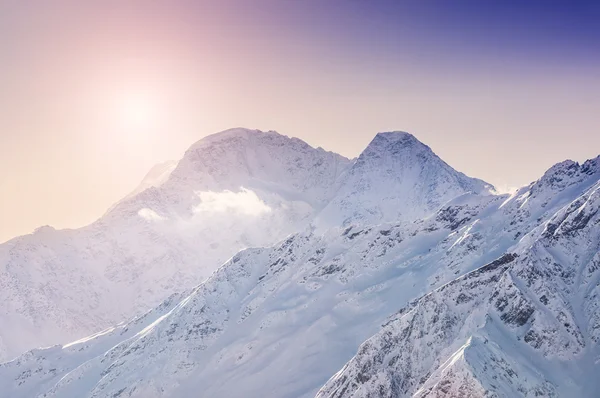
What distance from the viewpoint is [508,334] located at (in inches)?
4685

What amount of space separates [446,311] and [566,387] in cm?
2687

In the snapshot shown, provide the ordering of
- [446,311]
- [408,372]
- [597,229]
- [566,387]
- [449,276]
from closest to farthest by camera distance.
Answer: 1. [566,387]
2. [408,372]
3. [446,311]
4. [597,229]
5. [449,276]

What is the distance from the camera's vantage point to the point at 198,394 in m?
200

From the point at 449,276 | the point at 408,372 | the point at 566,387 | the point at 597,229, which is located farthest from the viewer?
the point at 449,276

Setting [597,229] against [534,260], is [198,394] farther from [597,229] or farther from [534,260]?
[597,229]

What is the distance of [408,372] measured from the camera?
118562 mm

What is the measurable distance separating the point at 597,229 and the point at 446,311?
146 feet

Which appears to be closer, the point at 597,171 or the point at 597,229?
the point at 597,229

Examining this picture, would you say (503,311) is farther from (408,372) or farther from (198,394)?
(198,394)

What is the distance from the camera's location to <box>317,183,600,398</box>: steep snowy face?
109 m

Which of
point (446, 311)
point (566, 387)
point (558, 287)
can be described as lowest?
point (566, 387)

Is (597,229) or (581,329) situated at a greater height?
(597,229)

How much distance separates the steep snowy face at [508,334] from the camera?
108688 mm

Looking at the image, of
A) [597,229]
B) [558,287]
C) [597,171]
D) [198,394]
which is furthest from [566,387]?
[198,394]
